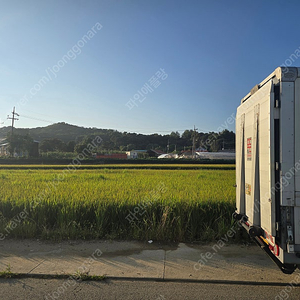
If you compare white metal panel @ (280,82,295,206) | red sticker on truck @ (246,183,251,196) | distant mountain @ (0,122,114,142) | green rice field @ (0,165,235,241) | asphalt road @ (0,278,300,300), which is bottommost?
asphalt road @ (0,278,300,300)

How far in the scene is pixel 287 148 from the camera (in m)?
3.44

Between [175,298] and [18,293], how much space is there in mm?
2168

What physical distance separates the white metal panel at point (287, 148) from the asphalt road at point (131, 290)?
4.71 feet

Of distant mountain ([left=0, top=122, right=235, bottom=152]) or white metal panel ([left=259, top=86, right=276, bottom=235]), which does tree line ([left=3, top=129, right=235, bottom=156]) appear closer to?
distant mountain ([left=0, top=122, right=235, bottom=152])

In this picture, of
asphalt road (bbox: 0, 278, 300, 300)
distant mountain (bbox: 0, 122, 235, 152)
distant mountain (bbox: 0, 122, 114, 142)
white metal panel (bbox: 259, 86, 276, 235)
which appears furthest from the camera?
distant mountain (bbox: 0, 122, 114, 142)

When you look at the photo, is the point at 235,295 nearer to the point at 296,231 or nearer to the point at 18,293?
the point at 296,231

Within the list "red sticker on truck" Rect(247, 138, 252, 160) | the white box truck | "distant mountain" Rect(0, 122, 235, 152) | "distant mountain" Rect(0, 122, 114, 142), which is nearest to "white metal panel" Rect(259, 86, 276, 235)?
the white box truck

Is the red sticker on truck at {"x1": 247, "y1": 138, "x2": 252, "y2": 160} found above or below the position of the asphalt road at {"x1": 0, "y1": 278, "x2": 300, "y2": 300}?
above

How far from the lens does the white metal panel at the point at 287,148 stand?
11.2 ft

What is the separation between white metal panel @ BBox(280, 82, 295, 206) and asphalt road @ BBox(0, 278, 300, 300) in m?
1.44

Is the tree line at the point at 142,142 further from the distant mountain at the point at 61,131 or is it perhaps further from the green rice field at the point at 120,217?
the green rice field at the point at 120,217

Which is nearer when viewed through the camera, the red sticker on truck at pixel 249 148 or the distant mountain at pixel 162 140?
the red sticker on truck at pixel 249 148

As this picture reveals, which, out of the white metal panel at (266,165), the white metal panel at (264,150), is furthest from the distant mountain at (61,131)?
the white metal panel at (266,165)

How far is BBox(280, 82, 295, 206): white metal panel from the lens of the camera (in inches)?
135
